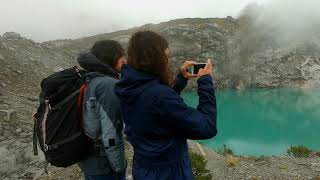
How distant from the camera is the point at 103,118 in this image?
16.5 feet

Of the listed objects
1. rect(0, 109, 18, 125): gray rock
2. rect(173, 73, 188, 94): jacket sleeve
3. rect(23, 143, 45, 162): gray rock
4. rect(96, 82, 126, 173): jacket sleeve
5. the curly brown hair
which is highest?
the curly brown hair

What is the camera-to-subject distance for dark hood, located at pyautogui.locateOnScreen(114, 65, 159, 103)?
13.6 ft

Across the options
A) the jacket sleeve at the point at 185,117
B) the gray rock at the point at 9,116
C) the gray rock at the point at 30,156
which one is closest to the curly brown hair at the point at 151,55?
the jacket sleeve at the point at 185,117

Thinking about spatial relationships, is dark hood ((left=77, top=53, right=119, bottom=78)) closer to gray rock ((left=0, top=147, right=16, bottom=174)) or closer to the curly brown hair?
the curly brown hair

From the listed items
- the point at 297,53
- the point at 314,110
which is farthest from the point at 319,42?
the point at 314,110

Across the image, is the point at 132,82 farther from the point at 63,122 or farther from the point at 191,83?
the point at 191,83

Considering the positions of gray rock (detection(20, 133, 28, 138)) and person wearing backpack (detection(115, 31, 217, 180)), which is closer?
person wearing backpack (detection(115, 31, 217, 180))

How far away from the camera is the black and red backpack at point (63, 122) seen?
16.8 ft

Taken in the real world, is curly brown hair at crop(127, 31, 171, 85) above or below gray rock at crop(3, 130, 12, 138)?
above

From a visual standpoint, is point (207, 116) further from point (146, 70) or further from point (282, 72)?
point (282, 72)

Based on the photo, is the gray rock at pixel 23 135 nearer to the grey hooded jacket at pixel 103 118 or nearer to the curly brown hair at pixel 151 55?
the grey hooded jacket at pixel 103 118

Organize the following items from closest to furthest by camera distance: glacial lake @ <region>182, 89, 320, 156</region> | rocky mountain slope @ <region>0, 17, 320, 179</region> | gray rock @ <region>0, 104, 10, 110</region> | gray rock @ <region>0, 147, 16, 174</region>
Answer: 1. gray rock @ <region>0, 147, 16, 174</region>
2. rocky mountain slope @ <region>0, 17, 320, 179</region>
3. gray rock @ <region>0, 104, 10, 110</region>
4. glacial lake @ <region>182, 89, 320, 156</region>

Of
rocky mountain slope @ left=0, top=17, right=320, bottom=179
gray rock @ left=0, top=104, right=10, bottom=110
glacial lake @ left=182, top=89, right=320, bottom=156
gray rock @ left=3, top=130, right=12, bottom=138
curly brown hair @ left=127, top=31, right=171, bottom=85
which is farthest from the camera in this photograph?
glacial lake @ left=182, top=89, right=320, bottom=156

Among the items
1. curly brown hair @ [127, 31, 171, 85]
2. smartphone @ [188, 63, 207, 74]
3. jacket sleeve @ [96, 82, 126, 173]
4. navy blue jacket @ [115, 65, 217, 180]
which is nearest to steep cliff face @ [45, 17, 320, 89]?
jacket sleeve @ [96, 82, 126, 173]
